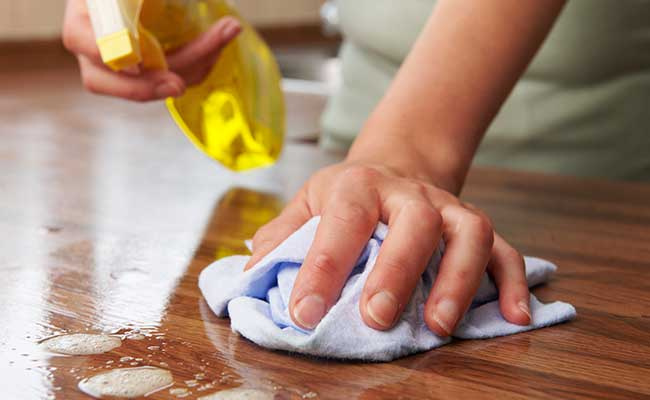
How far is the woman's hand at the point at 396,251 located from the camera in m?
0.48

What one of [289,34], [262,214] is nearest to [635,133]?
[262,214]

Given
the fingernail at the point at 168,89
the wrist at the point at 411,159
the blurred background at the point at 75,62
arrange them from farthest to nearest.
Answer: the blurred background at the point at 75,62 → the fingernail at the point at 168,89 → the wrist at the point at 411,159

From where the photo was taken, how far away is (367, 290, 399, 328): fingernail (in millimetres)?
473

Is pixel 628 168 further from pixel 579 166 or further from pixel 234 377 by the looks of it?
pixel 234 377

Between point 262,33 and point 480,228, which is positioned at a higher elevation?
point 480,228

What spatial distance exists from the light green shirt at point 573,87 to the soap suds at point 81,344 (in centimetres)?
75

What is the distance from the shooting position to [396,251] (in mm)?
495

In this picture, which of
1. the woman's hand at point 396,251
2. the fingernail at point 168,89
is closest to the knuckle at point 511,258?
the woman's hand at point 396,251

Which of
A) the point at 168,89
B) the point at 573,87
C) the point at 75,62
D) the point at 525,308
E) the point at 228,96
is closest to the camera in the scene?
the point at 525,308

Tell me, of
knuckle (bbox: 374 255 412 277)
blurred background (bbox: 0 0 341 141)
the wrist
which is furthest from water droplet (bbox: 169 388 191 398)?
blurred background (bbox: 0 0 341 141)

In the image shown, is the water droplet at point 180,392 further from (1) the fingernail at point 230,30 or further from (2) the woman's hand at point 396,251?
(1) the fingernail at point 230,30

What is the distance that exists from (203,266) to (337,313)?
0.20 m

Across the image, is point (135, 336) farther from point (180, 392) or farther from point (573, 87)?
point (573, 87)

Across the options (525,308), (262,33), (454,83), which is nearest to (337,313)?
(525,308)
